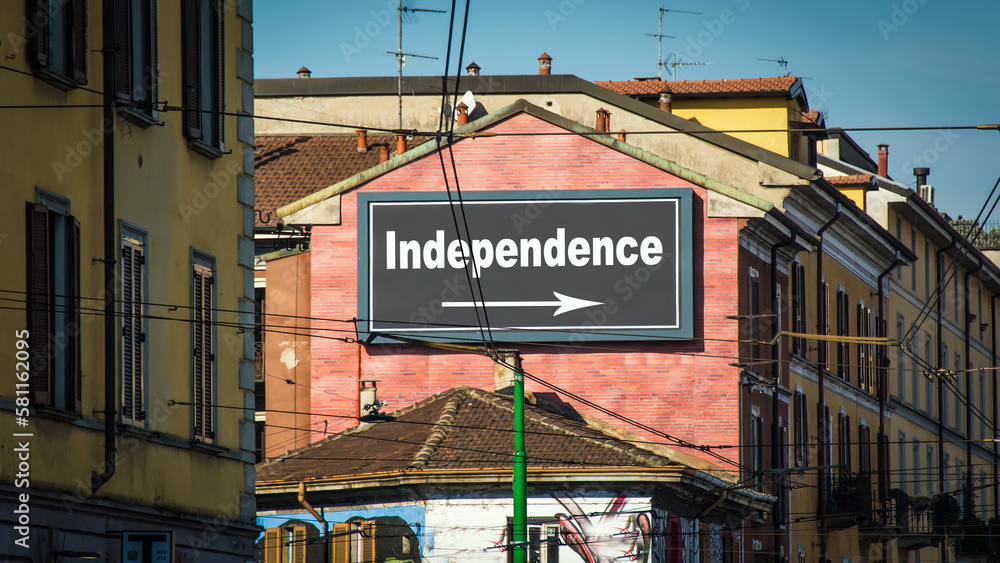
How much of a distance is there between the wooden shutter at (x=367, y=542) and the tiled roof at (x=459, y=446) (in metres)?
0.93

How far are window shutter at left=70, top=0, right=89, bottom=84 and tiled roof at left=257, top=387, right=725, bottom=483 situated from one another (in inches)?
605

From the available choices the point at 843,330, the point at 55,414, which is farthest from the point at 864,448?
the point at 55,414

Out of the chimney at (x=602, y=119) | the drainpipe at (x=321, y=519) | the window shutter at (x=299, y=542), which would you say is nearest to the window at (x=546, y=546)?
the drainpipe at (x=321, y=519)

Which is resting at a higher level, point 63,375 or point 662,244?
point 662,244

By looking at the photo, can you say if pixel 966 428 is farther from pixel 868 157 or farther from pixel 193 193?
pixel 193 193

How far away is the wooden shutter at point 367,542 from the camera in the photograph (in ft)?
106

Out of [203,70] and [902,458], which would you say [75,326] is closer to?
[203,70]

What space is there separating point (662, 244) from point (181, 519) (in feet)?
64.8

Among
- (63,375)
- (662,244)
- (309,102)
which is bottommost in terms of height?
(63,375)

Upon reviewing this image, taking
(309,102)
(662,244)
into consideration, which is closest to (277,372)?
(662,244)

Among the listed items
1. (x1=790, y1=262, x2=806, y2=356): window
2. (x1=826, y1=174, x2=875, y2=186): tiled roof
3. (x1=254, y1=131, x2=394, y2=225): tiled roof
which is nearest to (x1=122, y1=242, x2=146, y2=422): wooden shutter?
(x1=254, y1=131, x2=394, y2=225): tiled roof

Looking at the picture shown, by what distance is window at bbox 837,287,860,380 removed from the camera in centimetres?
4978

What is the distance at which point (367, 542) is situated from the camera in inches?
1283

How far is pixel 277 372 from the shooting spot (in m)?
39.5
